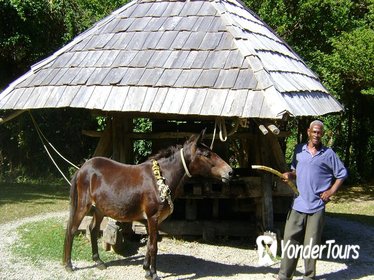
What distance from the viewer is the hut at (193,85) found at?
570cm

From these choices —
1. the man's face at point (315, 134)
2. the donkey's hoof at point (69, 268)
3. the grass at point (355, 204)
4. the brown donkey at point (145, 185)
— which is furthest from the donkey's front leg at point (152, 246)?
the grass at point (355, 204)

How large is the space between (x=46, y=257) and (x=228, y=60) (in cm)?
366

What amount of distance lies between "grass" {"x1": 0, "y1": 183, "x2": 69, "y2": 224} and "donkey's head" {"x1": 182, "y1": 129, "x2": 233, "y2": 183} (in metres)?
5.17

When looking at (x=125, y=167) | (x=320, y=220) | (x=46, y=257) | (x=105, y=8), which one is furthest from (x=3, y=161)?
(x=320, y=220)

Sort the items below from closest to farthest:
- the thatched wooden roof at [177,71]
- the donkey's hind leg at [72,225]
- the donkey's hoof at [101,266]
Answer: the thatched wooden roof at [177,71] < the donkey's hind leg at [72,225] < the donkey's hoof at [101,266]

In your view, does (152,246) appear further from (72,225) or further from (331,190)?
(331,190)

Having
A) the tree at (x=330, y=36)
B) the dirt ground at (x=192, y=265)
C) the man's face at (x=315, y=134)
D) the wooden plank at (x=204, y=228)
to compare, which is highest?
the tree at (x=330, y=36)

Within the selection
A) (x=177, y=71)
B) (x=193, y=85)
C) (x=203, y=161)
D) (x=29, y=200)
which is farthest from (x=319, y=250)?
(x=29, y=200)

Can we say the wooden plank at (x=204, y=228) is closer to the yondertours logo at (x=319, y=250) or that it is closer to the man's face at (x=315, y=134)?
the yondertours logo at (x=319, y=250)

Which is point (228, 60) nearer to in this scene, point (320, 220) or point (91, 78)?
point (91, 78)

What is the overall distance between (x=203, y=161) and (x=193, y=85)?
3.27 ft

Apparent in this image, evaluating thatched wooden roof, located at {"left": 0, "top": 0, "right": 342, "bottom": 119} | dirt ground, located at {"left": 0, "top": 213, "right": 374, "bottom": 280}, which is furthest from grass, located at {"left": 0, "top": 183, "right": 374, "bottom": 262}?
thatched wooden roof, located at {"left": 0, "top": 0, "right": 342, "bottom": 119}

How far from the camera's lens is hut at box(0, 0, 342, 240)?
18.7 ft

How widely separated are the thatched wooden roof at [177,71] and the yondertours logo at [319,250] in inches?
58.9
